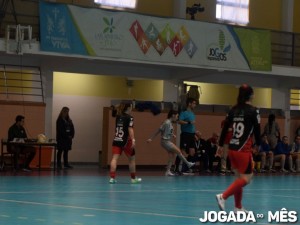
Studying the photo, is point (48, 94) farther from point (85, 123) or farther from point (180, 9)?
point (180, 9)

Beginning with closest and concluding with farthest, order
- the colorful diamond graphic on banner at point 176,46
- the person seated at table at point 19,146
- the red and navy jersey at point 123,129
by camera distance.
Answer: the red and navy jersey at point 123,129 → the person seated at table at point 19,146 → the colorful diamond graphic on banner at point 176,46

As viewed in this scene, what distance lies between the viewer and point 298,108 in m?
35.5

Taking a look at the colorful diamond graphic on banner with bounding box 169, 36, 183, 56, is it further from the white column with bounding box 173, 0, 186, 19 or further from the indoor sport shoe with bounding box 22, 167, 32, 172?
the indoor sport shoe with bounding box 22, 167, 32, 172

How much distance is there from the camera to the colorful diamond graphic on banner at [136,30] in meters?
27.2

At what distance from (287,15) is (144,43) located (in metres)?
10.2

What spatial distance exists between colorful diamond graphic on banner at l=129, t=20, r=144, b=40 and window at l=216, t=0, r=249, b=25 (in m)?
6.99

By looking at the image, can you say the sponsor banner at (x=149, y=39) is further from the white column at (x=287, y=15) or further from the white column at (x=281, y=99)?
the white column at (x=287, y=15)

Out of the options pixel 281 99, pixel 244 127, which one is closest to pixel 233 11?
pixel 281 99

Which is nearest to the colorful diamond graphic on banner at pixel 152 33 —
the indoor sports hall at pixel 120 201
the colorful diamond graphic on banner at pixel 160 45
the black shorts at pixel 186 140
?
the colorful diamond graphic on banner at pixel 160 45

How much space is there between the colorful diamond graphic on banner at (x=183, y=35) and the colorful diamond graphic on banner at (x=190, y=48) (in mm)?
135

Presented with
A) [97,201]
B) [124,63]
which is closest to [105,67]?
[124,63]

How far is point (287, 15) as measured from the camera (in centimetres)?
3519

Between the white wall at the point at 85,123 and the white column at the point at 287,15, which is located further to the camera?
the white column at the point at 287,15

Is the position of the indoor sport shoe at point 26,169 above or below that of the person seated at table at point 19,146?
below
